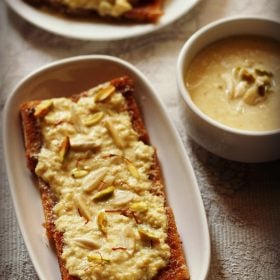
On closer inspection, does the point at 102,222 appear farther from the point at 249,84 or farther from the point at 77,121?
the point at 249,84

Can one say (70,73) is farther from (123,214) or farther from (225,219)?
(225,219)

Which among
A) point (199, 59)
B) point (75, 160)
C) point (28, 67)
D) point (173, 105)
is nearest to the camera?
point (75, 160)

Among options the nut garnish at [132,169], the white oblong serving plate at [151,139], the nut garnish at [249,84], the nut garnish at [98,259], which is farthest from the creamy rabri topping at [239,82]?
the nut garnish at [98,259]

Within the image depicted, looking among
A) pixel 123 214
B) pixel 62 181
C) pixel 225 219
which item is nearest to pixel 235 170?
pixel 225 219

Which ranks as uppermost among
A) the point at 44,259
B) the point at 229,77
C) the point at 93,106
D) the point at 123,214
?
the point at 229,77

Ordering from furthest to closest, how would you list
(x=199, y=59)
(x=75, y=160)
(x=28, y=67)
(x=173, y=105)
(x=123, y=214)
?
(x=28, y=67) → (x=173, y=105) → (x=199, y=59) → (x=75, y=160) → (x=123, y=214)

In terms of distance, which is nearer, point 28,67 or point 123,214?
point 123,214

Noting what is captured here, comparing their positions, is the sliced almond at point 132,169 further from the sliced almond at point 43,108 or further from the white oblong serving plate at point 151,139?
the sliced almond at point 43,108

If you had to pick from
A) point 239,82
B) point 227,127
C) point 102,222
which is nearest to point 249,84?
point 239,82
